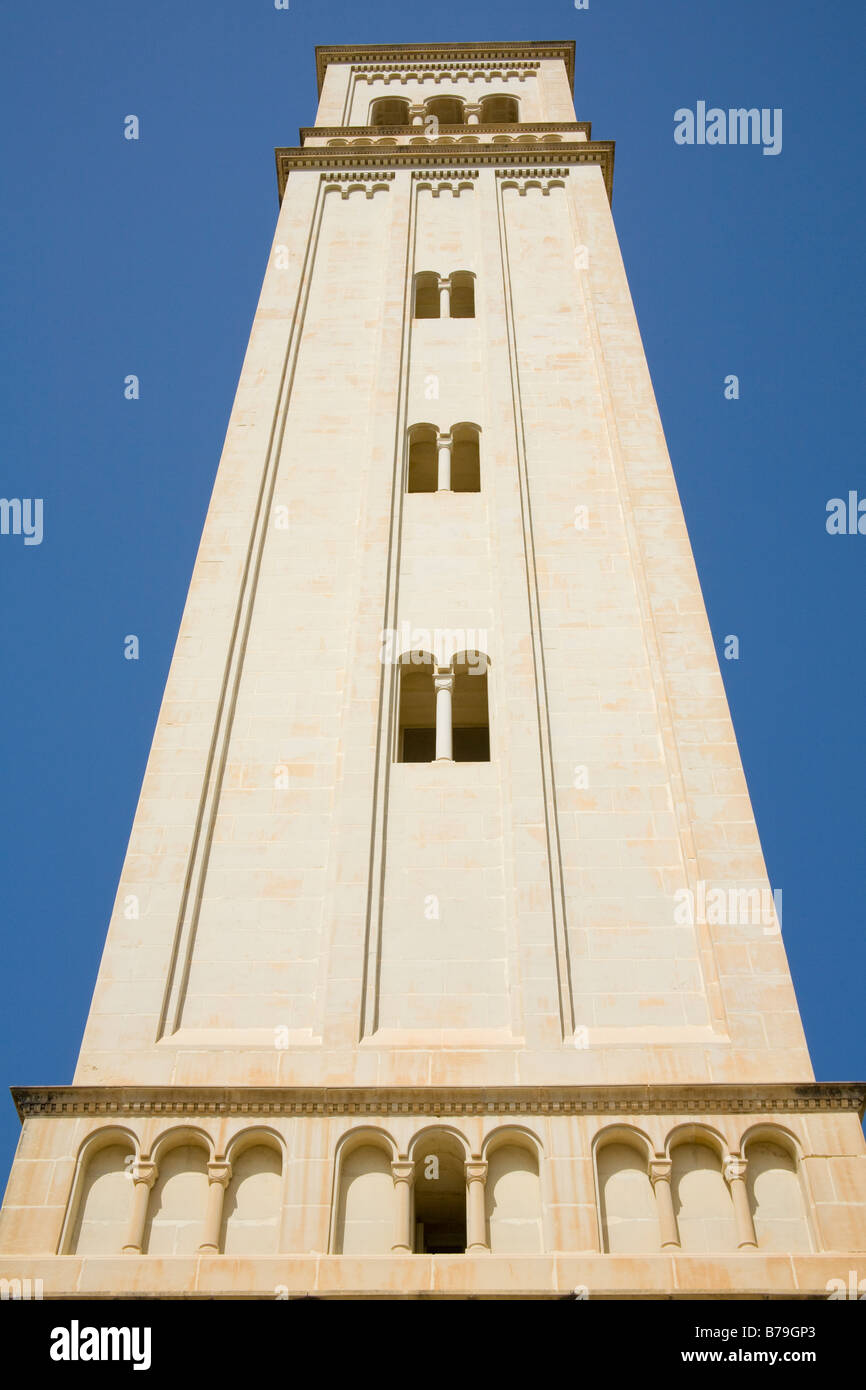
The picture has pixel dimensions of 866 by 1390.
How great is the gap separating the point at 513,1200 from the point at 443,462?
14.0 m

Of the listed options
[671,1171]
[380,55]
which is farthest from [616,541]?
[380,55]

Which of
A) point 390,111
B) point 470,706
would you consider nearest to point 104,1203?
point 470,706

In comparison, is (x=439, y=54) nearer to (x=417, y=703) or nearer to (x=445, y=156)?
(x=445, y=156)

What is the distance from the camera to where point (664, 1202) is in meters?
13.5

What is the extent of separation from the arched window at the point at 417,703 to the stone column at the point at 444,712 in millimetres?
285

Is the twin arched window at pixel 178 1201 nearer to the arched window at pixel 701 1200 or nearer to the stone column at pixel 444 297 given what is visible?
the arched window at pixel 701 1200

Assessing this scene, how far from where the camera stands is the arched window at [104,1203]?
13.5 meters

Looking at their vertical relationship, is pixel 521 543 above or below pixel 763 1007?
above

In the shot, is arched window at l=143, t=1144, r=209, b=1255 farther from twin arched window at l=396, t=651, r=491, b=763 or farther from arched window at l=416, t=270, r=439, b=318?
arched window at l=416, t=270, r=439, b=318

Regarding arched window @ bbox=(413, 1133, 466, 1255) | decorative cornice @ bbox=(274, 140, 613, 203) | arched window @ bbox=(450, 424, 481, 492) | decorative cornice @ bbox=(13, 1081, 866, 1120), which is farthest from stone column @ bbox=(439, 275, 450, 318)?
arched window @ bbox=(413, 1133, 466, 1255)

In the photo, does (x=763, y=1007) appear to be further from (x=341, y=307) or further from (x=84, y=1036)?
(x=341, y=307)
